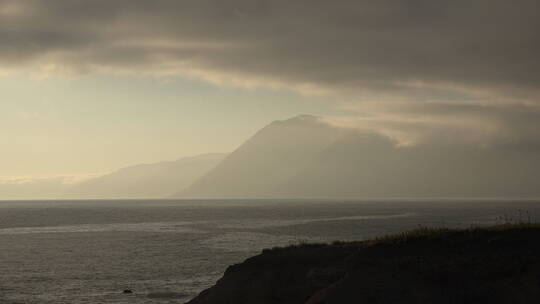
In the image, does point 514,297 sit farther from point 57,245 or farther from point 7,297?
point 57,245

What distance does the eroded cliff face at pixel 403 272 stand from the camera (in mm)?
30828

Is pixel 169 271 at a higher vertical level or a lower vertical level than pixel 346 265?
lower

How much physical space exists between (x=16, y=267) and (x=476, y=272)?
211ft

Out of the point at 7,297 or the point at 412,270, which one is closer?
the point at 412,270

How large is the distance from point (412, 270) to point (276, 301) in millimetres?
9318

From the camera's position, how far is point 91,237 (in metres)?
124

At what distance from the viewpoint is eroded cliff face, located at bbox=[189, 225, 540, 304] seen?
3083cm

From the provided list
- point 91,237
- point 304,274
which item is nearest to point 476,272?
point 304,274

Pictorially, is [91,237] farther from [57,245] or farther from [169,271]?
[169,271]

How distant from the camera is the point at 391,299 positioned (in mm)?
30688

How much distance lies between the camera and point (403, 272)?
1289 inches

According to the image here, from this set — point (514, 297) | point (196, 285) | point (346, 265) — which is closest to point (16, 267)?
point (196, 285)

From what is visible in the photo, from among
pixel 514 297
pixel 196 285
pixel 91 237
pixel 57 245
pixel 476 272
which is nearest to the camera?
pixel 514 297

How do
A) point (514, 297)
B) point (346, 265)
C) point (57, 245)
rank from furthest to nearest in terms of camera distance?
point (57, 245) < point (346, 265) < point (514, 297)
